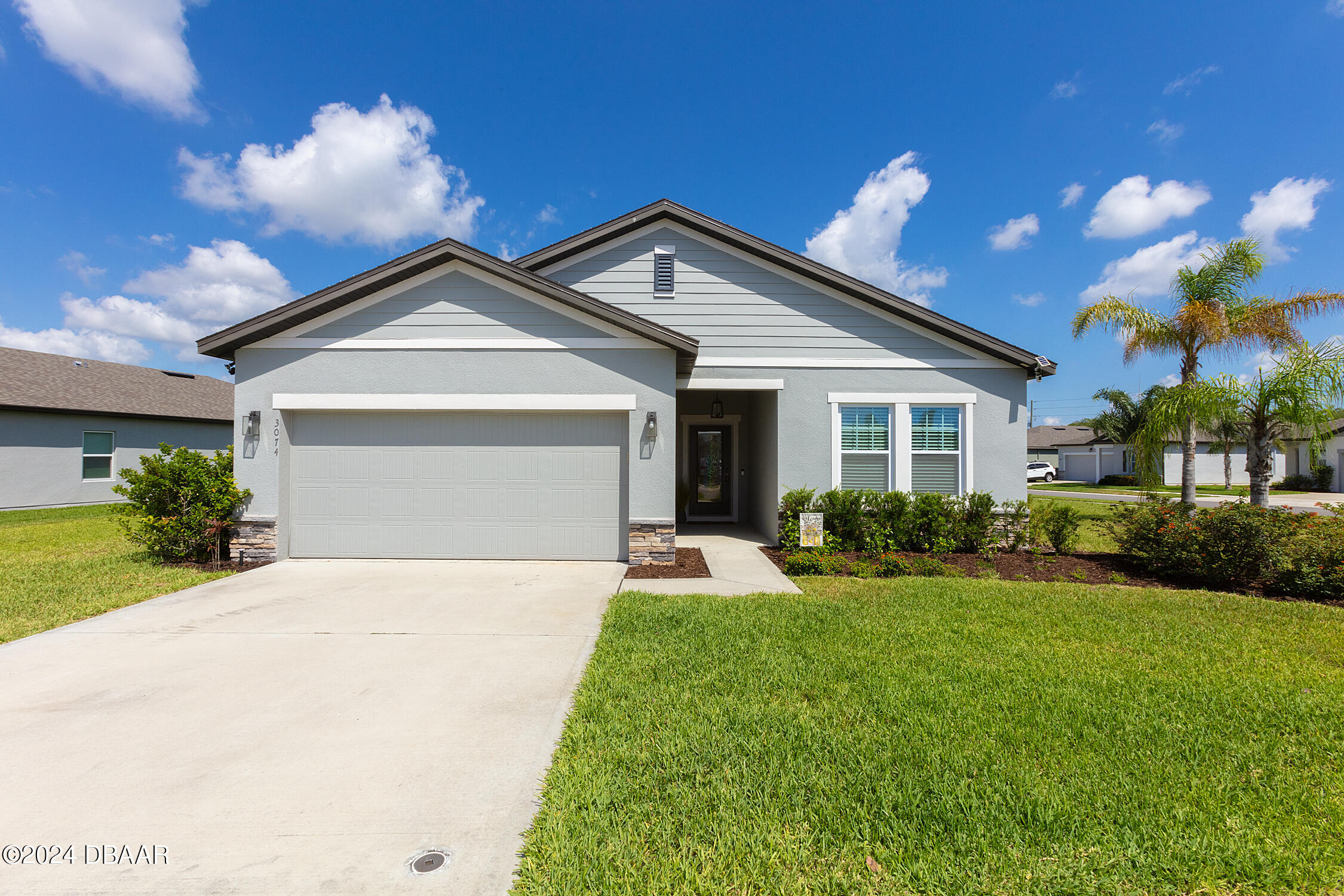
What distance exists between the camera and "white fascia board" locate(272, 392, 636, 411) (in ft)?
27.3

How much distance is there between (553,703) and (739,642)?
1747mm

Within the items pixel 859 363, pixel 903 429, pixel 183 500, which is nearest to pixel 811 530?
pixel 903 429

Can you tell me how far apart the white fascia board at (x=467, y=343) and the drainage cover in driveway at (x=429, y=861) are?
663 cm

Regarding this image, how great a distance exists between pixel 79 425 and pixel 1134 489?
4263cm

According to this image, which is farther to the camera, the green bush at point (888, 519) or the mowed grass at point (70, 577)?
the green bush at point (888, 519)

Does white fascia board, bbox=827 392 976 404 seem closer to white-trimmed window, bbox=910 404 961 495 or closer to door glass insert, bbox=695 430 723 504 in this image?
white-trimmed window, bbox=910 404 961 495

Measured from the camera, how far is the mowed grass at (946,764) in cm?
241

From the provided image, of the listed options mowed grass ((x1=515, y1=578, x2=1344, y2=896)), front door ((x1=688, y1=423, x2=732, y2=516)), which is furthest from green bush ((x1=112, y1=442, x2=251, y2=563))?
front door ((x1=688, y1=423, x2=732, y2=516))

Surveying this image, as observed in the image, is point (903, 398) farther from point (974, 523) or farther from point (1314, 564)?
point (1314, 564)

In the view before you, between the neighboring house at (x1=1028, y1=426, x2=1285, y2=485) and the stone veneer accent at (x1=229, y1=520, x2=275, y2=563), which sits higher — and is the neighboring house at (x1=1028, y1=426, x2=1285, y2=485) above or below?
above

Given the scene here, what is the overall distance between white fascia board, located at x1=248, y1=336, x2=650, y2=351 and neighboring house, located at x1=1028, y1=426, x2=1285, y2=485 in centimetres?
2982

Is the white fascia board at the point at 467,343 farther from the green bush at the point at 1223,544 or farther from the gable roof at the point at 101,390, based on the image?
the gable roof at the point at 101,390

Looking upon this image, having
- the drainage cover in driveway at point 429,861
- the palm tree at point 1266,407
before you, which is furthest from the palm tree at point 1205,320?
the drainage cover in driveway at point 429,861

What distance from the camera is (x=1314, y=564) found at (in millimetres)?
6945
